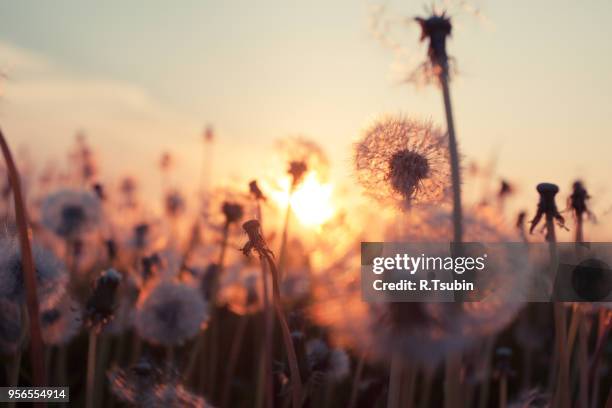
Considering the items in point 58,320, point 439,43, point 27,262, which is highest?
point 439,43

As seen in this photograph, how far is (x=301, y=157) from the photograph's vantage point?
377 centimetres

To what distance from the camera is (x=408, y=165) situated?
2330 mm

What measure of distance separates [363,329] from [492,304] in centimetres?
37

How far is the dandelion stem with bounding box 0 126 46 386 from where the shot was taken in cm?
160

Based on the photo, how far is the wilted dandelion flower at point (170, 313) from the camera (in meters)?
3.62

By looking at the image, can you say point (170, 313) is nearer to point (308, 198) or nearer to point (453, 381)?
point (308, 198)

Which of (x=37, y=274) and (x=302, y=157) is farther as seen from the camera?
(x=302, y=157)

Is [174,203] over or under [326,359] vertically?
over

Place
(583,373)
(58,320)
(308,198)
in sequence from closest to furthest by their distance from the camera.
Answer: (583,373), (58,320), (308,198)

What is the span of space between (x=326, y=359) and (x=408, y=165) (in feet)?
3.38

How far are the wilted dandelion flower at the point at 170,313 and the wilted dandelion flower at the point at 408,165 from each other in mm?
1691

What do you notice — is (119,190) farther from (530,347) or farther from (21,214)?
(21,214)

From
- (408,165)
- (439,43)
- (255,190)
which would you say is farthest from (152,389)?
(439,43)

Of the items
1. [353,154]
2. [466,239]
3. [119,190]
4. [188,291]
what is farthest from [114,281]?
[119,190]
